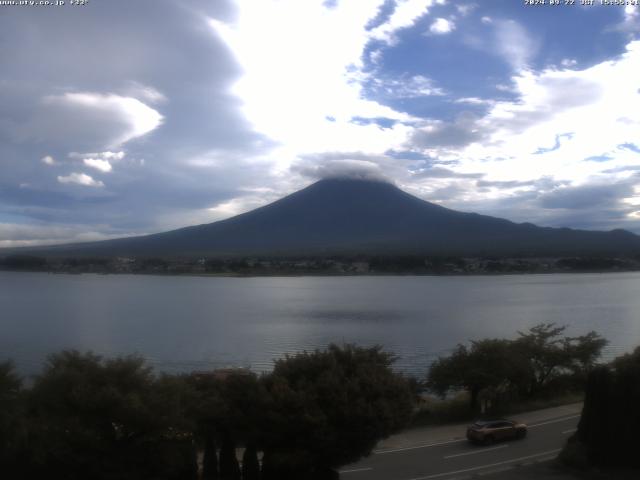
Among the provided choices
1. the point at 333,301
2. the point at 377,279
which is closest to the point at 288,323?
the point at 333,301

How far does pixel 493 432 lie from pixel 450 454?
0.98m

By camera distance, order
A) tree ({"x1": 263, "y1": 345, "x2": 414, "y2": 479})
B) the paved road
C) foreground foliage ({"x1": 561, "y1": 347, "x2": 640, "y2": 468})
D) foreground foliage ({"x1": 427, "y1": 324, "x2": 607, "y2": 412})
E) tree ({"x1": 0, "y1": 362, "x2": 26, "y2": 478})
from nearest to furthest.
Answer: tree ({"x1": 0, "y1": 362, "x2": 26, "y2": 478})
tree ({"x1": 263, "y1": 345, "x2": 414, "y2": 479})
foreground foliage ({"x1": 561, "y1": 347, "x2": 640, "y2": 468})
the paved road
foreground foliage ({"x1": 427, "y1": 324, "x2": 607, "y2": 412})

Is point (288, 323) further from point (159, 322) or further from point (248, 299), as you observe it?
point (248, 299)

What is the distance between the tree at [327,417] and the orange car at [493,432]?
10.2ft

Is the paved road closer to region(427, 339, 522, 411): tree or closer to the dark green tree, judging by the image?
the dark green tree

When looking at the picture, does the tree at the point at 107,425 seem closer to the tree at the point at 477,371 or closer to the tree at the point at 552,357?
the tree at the point at 477,371

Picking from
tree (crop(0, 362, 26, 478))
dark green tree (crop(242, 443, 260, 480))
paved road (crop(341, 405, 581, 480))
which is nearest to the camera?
tree (crop(0, 362, 26, 478))

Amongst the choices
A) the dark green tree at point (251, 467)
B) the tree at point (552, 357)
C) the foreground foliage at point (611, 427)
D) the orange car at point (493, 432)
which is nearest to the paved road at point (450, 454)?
the orange car at point (493, 432)

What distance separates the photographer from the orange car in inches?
434

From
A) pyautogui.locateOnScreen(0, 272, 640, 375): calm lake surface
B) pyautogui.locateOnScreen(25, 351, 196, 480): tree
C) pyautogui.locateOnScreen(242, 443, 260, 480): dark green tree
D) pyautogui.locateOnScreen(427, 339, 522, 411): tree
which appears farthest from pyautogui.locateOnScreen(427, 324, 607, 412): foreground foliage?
pyautogui.locateOnScreen(25, 351, 196, 480): tree

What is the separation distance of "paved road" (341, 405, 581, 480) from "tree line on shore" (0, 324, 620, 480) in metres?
1.41

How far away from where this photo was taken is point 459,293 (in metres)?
61.5

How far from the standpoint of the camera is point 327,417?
798 centimetres

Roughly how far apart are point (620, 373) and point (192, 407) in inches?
246
